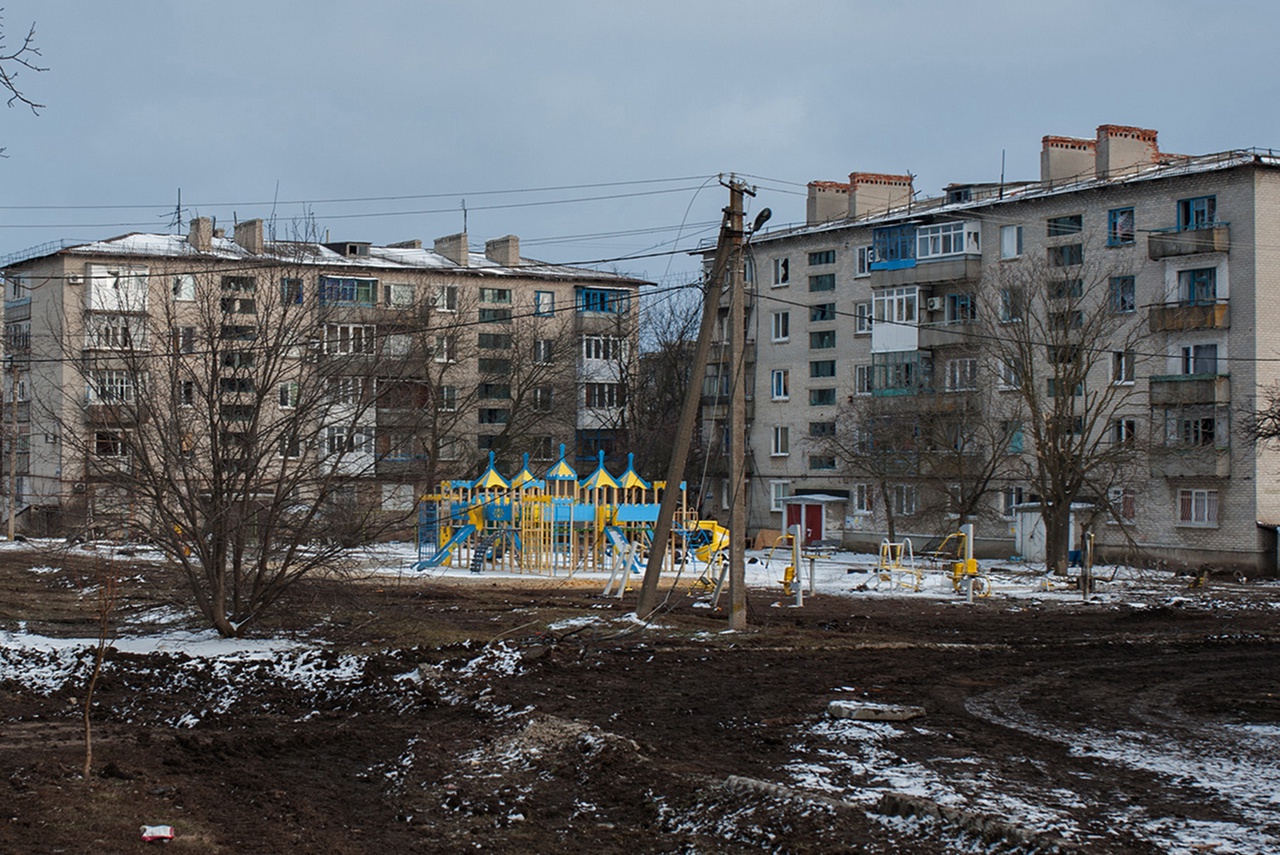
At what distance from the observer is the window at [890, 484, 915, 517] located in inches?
2159

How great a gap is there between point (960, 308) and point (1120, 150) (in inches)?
337

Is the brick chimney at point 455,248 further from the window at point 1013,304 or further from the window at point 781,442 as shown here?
the window at point 1013,304

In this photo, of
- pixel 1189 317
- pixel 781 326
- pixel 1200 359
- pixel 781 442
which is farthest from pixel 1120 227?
pixel 781 442

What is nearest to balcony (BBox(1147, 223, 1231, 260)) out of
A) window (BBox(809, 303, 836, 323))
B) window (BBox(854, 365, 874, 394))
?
window (BBox(854, 365, 874, 394))

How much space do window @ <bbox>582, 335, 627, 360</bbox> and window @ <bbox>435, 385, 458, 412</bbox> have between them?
24.7 feet

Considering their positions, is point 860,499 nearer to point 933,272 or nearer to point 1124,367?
point 933,272

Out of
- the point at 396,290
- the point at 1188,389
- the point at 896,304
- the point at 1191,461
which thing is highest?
the point at 396,290

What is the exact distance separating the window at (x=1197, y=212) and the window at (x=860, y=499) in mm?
16746

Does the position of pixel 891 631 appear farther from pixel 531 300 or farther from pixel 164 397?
pixel 531 300

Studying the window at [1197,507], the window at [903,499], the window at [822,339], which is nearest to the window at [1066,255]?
the window at [1197,507]

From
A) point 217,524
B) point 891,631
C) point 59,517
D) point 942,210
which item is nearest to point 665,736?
point 217,524

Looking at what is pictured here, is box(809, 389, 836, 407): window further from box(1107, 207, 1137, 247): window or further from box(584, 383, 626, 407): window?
box(1107, 207, 1137, 247): window

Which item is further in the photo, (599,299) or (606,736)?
(599,299)

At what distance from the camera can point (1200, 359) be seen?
1857 inches
